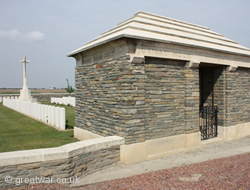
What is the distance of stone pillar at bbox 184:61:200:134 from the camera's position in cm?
739

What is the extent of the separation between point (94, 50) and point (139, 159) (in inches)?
152

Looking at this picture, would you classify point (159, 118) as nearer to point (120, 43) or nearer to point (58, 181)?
point (120, 43)

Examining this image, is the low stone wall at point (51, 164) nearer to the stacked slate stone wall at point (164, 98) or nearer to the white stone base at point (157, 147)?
the white stone base at point (157, 147)

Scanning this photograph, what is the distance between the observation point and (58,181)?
15.0 feet

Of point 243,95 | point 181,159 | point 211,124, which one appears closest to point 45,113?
point 181,159

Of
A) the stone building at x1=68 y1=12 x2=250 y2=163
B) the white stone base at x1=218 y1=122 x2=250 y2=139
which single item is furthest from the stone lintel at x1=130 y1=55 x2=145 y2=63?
the white stone base at x1=218 y1=122 x2=250 y2=139

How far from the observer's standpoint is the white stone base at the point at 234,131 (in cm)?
902

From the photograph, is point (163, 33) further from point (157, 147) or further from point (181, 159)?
point (181, 159)

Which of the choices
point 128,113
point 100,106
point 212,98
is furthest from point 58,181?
point 212,98

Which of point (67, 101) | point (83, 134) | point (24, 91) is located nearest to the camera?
point (83, 134)

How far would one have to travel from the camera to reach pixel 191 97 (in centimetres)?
749

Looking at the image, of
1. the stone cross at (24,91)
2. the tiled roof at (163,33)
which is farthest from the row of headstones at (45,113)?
the stone cross at (24,91)

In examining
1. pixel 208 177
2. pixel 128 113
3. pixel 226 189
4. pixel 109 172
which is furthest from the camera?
pixel 128 113

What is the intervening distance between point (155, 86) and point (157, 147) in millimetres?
1886
